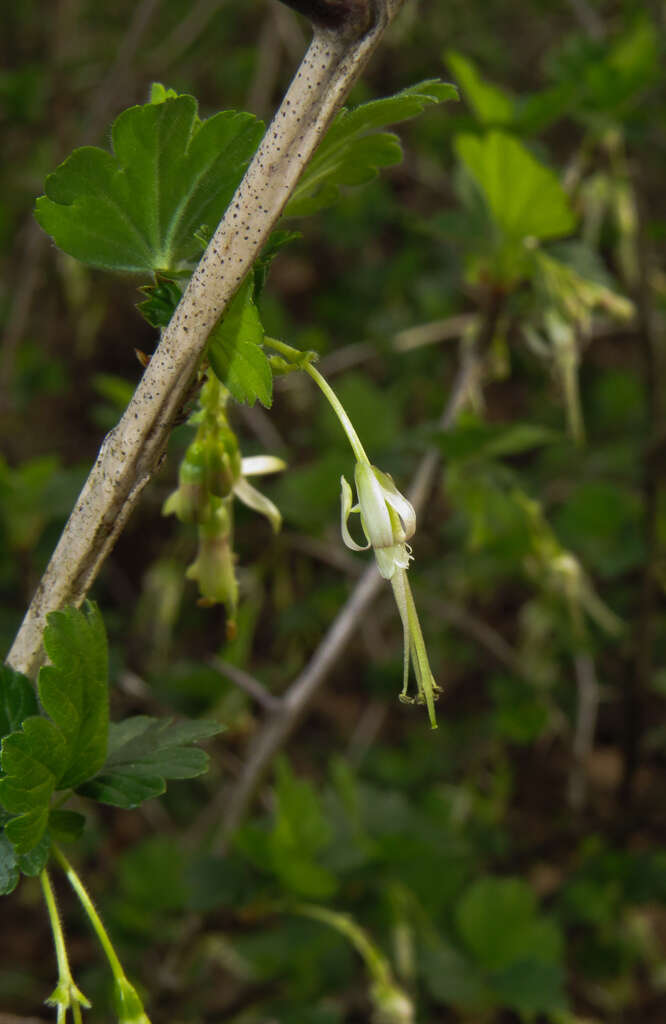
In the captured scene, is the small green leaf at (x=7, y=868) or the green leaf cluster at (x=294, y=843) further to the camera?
the green leaf cluster at (x=294, y=843)

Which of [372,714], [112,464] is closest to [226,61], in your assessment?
[372,714]

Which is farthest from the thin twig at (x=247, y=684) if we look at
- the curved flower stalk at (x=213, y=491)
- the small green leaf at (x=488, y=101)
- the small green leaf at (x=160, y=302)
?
the small green leaf at (x=488, y=101)

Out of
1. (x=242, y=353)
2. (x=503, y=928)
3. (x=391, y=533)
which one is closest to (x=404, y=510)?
(x=391, y=533)

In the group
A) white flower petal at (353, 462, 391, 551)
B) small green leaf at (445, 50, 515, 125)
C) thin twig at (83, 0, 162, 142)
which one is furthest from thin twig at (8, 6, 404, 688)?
thin twig at (83, 0, 162, 142)

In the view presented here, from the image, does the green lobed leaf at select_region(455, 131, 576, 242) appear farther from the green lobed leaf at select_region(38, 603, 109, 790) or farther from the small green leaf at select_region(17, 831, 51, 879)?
the small green leaf at select_region(17, 831, 51, 879)

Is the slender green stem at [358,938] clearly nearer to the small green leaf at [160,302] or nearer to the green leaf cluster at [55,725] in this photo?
the green leaf cluster at [55,725]

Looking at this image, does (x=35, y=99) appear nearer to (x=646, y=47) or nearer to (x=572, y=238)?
(x=572, y=238)
